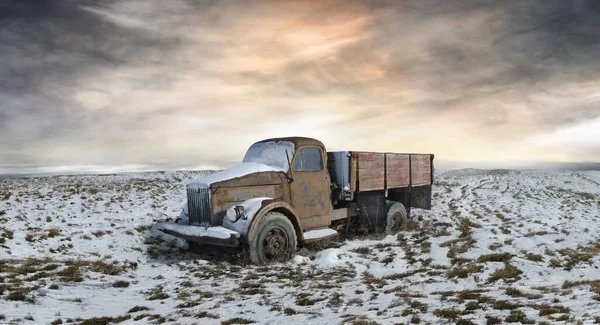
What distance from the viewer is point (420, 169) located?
12469mm

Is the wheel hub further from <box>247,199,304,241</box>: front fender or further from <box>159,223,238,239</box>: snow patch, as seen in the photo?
<box>159,223,238,239</box>: snow patch

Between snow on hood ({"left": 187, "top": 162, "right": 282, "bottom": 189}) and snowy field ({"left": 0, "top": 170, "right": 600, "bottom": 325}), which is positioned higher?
snow on hood ({"left": 187, "top": 162, "right": 282, "bottom": 189})

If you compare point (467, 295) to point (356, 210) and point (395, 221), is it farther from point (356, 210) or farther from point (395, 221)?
point (395, 221)

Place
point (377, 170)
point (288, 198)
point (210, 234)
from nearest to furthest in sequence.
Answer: point (210, 234) < point (288, 198) < point (377, 170)

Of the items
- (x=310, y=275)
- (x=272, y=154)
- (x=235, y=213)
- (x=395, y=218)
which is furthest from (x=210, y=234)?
(x=395, y=218)

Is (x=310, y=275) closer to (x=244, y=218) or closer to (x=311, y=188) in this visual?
(x=244, y=218)

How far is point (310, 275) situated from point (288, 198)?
204 cm

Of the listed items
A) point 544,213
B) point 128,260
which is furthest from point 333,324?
point 544,213

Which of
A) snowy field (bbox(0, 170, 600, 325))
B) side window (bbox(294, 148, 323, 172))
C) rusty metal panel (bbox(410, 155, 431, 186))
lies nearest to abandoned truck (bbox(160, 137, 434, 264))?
side window (bbox(294, 148, 323, 172))

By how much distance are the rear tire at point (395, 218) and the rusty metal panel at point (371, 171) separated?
0.76 meters

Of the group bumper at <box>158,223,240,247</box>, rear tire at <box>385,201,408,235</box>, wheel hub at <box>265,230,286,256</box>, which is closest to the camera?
bumper at <box>158,223,240,247</box>

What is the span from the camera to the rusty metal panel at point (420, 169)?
39.7ft

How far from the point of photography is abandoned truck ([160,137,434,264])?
7.61 metres

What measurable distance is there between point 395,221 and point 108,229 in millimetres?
7808
